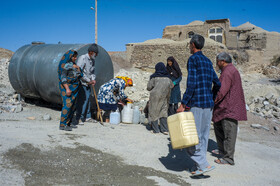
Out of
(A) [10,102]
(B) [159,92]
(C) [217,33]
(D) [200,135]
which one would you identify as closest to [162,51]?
(C) [217,33]

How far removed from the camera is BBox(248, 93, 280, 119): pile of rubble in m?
8.18

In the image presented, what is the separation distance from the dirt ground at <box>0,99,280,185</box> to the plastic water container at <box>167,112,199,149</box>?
1.68 feet

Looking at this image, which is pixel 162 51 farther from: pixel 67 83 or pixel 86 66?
pixel 67 83

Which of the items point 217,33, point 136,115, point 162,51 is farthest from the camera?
point 217,33

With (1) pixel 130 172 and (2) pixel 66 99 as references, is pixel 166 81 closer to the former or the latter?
(2) pixel 66 99

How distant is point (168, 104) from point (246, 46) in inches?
1068

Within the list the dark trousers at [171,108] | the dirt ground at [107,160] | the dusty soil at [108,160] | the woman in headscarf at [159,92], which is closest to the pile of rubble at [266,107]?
the dusty soil at [108,160]

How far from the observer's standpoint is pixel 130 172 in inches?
126

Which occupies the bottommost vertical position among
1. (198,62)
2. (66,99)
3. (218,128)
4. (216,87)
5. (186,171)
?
(186,171)

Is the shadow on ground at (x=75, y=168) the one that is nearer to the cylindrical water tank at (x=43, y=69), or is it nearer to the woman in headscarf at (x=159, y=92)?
the woman in headscarf at (x=159, y=92)

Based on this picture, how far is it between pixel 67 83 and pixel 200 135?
2.71 meters

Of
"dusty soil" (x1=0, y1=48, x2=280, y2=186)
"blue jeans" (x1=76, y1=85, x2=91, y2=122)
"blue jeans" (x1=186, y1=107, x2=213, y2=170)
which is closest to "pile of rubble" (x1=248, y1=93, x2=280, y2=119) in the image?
"dusty soil" (x1=0, y1=48, x2=280, y2=186)

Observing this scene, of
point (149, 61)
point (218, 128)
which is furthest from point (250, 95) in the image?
point (149, 61)

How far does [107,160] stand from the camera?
349 cm
